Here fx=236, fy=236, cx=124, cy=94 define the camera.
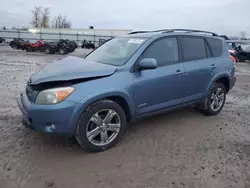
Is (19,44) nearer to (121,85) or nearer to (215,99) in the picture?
(215,99)

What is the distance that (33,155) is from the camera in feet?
10.5

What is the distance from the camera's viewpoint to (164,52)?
3955 mm

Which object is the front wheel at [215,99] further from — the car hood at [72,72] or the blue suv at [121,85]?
the car hood at [72,72]

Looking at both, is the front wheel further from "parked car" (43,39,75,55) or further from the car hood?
"parked car" (43,39,75,55)

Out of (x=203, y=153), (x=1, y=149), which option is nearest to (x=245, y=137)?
(x=203, y=153)

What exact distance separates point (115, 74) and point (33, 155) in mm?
1565

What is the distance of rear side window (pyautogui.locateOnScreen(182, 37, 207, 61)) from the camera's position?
4.25m

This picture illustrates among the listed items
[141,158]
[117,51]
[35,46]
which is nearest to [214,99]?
[117,51]

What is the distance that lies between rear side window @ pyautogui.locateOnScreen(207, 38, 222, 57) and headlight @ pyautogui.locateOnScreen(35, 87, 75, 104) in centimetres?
312

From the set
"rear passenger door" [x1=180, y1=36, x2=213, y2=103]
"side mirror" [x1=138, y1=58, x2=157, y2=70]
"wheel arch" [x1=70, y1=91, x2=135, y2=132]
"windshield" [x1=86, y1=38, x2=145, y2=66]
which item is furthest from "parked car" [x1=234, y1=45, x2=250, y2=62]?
"wheel arch" [x1=70, y1=91, x2=135, y2=132]

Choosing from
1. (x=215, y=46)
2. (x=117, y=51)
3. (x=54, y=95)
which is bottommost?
(x=54, y=95)

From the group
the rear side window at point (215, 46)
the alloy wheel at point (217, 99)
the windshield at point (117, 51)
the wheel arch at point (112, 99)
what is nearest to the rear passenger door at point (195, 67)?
the rear side window at point (215, 46)

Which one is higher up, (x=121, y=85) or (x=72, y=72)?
(x=72, y=72)

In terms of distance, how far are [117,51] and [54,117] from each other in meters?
1.64
